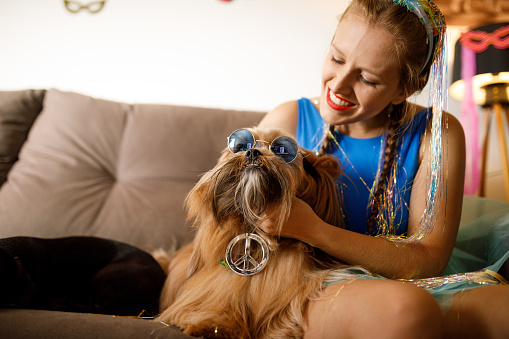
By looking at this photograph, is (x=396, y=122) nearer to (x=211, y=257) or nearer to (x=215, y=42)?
(x=211, y=257)

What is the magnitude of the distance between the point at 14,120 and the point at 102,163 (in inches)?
23.5

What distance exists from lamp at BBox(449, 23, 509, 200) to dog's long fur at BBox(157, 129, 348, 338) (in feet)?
5.90

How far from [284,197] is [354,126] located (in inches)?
27.9

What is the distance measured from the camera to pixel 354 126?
167 centimetres

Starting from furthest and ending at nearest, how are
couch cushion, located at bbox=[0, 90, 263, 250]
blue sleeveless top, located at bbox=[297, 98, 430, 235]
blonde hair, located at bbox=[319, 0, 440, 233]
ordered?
couch cushion, located at bbox=[0, 90, 263, 250] < blue sleeveless top, located at bbox=[297, 98, 430, 235] < blonde hair, located at bbox=[319, 0, 440, 233]

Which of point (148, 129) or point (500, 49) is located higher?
point (500, 49)

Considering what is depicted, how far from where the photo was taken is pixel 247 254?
3.85 ft

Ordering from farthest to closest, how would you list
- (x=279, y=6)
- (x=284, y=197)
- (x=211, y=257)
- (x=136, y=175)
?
(x=279, y=6) → (x=136, y=175) → (x=211, y=257) → (x=284, y=197)

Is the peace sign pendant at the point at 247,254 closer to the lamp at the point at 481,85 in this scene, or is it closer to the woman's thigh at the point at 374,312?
the woman's thigh at the point at 374,312

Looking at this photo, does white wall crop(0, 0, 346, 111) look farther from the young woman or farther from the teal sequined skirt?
the teal sequined skirt

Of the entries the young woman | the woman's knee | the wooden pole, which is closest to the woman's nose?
the young woman

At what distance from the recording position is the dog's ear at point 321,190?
4.07 ft

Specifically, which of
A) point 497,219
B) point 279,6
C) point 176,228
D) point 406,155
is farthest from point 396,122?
point 279,6

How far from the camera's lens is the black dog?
1362mm
